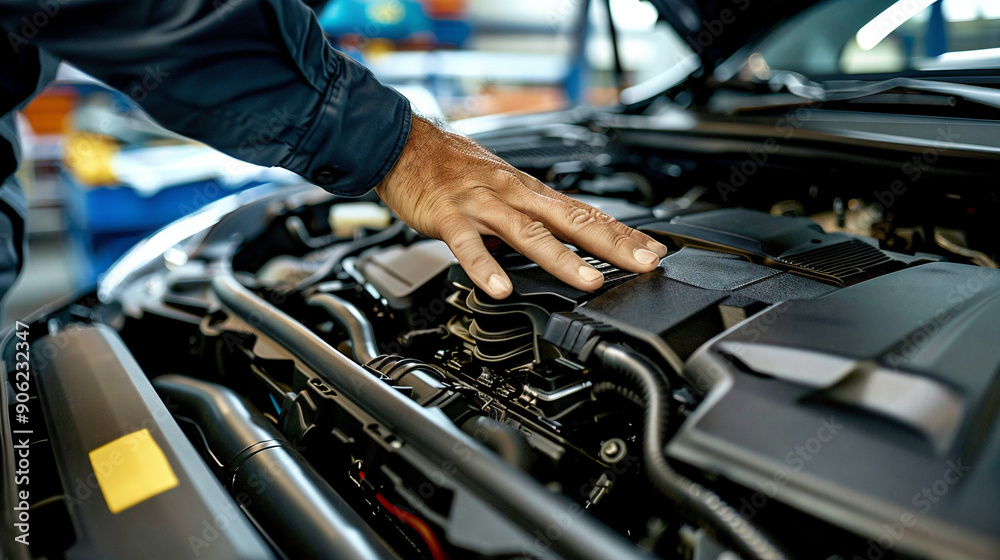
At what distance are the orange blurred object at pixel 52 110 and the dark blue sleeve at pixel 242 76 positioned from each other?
5.41 m

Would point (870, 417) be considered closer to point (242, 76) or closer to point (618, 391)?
point (618, 391)

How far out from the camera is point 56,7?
894 millimetres

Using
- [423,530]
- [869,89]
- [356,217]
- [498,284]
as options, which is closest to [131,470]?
[423,530]

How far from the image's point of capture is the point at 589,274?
853mm

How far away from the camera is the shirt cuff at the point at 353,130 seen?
1050mm

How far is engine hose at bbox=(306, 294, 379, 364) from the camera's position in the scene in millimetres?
967

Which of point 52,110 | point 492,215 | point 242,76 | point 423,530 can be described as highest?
point 52,110

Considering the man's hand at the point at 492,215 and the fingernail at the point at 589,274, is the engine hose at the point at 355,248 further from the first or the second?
the fingernail at the point at 589,274

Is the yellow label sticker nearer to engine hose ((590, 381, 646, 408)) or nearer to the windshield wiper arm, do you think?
engine hose ((590, 381, 646, 408))

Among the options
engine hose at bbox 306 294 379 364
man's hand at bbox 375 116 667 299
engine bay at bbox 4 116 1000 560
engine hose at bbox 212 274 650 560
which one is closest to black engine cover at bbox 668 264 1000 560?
engine bay at bbox 4 116 1000 560

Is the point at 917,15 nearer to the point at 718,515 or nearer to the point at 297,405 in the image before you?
the point at 718,515

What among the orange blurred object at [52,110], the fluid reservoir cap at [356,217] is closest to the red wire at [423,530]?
the fluid reservoir cap at [356,217]

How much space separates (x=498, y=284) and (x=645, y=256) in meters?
0.21

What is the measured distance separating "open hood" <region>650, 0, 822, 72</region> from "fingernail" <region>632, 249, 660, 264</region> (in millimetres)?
911
